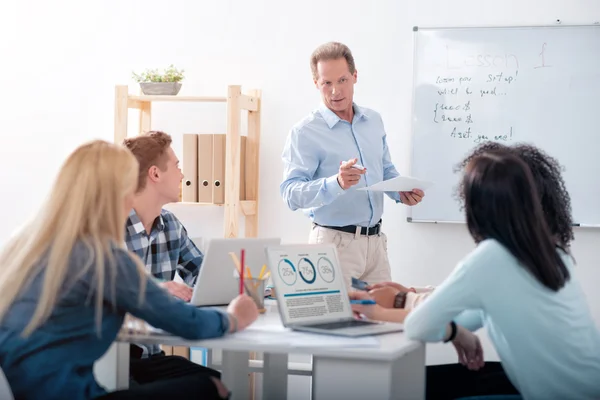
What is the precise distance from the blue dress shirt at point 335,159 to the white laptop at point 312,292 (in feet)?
3.29

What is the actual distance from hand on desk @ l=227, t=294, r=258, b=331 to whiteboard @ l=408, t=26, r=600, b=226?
2.05 m

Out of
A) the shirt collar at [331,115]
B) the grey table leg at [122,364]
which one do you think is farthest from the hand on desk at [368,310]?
the shirt collar at [331,115]

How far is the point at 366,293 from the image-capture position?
2418mm

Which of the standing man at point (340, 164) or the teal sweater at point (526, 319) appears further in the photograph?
the standing man at point (340, 164)

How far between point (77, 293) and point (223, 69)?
2630 mm

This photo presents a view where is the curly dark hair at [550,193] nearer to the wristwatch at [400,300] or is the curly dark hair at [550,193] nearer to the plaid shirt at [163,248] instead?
the wristwatch at [400,300]

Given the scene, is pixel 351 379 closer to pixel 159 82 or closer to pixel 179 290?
pixel 179 290

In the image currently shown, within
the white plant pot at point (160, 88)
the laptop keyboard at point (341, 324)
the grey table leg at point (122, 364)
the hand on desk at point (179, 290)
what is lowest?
the grey table leg at point (122, 364)

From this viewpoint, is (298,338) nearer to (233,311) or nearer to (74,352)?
(233,311)

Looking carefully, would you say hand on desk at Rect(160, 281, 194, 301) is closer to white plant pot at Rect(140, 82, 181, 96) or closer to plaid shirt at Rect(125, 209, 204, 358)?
plaid shirt at Rect(125, 209, 204, 358)

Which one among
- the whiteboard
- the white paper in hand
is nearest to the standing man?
the white paper in hand

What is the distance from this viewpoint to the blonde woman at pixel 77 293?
1864 millimetres

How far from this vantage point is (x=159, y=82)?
13.5 feet

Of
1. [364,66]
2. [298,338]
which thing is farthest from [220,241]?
[364,66]
